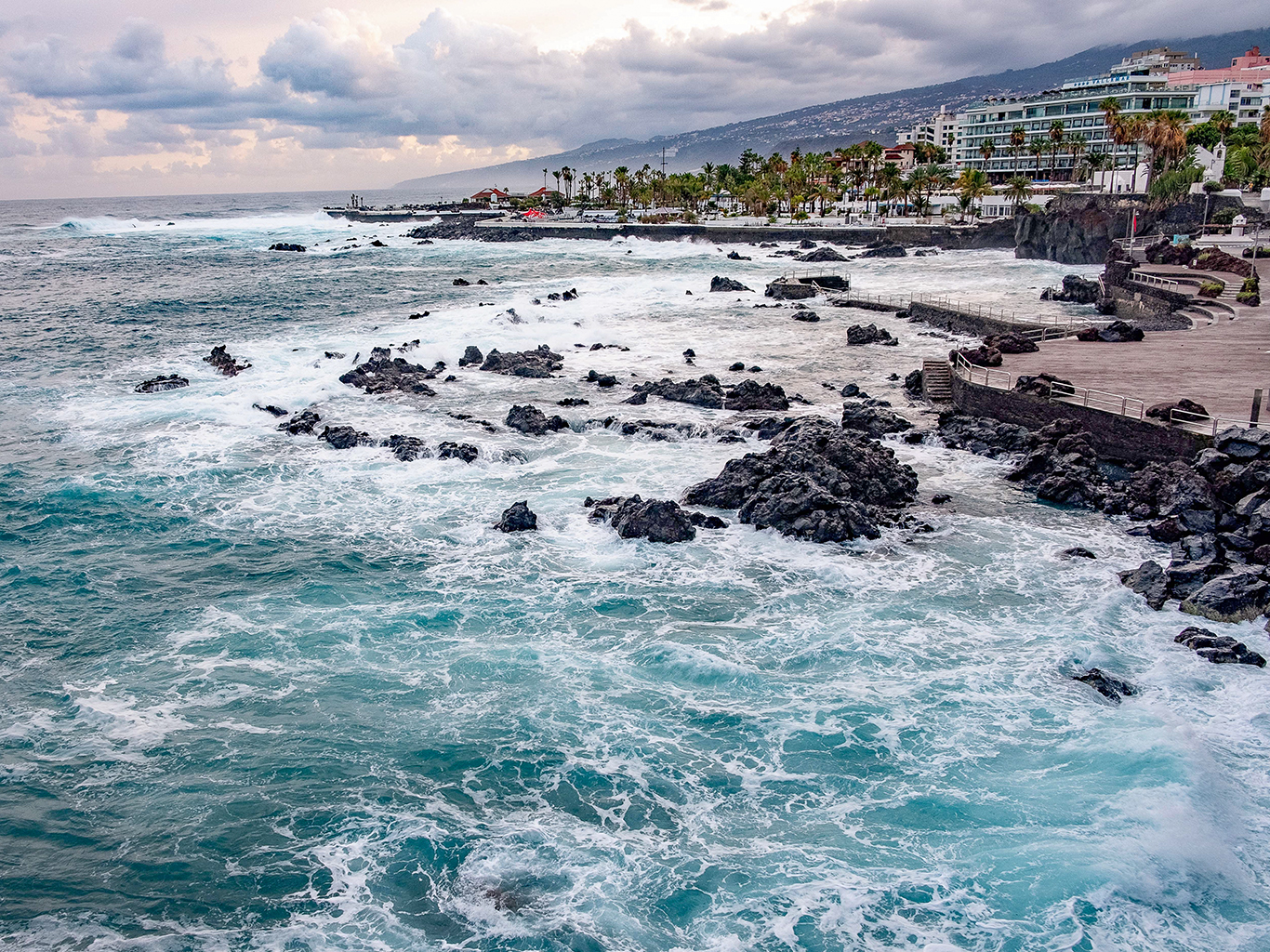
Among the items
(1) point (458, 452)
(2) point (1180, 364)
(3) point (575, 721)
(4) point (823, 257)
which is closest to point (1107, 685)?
(3) point (575, 721)

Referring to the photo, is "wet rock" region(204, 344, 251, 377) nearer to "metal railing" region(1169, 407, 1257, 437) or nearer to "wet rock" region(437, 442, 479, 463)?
"wet rock" region(437, 442, 479, 463)

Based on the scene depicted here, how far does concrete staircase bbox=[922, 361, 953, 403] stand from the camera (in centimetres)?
3816

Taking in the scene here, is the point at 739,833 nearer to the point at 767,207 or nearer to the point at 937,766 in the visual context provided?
the point at 937,766

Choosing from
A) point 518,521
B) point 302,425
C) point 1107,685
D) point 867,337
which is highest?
point 867,337

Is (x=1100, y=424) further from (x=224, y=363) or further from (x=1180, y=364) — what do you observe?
(x=224, y=363)

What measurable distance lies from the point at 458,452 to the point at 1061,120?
160286mm

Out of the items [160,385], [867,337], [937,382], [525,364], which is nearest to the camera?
[937,382]

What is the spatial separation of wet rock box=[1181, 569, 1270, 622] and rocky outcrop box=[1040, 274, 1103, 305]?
47.3m

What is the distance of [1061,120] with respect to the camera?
15475cm

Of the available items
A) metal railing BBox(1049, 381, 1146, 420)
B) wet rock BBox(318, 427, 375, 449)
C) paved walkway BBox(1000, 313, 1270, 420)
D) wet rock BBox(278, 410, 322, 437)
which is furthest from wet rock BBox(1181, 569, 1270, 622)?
wet rock BBox(278, 410, 322, 437)

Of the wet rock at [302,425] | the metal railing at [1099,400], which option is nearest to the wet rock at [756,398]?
the metal railing at [1099,400]

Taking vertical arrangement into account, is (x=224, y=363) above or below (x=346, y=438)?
above

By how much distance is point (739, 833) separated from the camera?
13945 millimetres

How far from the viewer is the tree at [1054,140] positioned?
126688 mm
